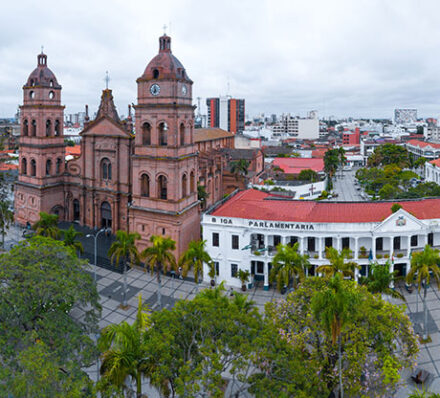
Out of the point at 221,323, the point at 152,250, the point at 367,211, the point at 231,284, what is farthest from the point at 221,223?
Result: the point at 221,323

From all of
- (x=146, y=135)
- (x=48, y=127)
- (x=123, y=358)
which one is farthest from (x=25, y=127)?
(x=123, y=358)

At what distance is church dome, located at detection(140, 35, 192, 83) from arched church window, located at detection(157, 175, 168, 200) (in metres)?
11.6

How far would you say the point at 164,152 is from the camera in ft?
154

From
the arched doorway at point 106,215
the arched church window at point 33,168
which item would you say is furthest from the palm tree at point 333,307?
the arched church window at point 33,168

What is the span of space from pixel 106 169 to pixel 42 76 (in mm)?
16160

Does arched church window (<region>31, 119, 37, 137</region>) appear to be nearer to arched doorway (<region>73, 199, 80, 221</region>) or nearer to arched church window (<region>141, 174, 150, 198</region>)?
arched doorway (<region>73, 199, 80, 221</region>)

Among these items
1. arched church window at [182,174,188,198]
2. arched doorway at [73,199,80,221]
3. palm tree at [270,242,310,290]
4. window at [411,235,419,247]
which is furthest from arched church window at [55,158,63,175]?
window at [411,235,419,247]

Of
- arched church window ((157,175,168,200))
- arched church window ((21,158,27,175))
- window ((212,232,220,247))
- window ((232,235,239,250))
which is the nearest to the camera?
window ((232,235,239,250))

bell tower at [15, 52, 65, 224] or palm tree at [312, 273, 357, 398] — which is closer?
palm tree at [312, 273, 357, 398]

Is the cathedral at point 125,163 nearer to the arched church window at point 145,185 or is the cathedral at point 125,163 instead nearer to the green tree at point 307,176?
the arched church window at point 145,185

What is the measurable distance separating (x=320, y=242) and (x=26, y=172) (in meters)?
44.8

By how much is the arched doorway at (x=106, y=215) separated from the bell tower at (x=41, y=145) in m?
8.24

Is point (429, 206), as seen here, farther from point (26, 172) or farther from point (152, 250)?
point (26, 172)

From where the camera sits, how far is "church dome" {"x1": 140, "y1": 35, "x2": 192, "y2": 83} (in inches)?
1800
